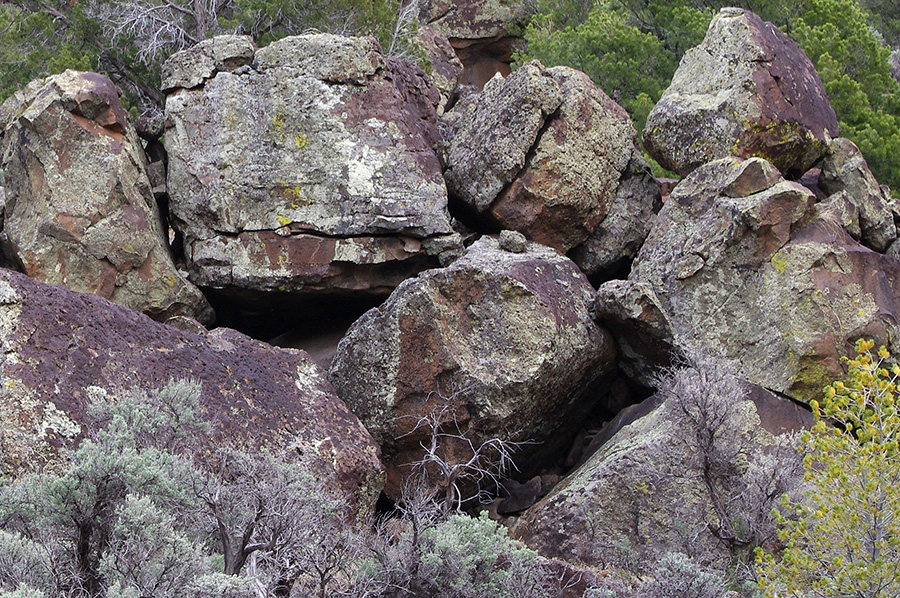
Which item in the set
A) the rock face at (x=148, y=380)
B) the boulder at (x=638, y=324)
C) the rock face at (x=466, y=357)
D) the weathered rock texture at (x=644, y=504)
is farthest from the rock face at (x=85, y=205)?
the weathered rock texture at (x=644, y=504)

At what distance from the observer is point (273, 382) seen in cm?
869

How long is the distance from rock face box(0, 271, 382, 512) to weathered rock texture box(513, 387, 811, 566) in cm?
158

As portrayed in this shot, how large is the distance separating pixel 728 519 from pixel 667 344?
7.11ft

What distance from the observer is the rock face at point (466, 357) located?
917 cm

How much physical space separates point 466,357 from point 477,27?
14.4 meters

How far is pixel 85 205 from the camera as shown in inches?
406

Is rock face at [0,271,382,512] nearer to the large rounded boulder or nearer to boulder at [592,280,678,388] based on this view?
the large rounded boulder

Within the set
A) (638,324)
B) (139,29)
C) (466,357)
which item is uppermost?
(139,29)

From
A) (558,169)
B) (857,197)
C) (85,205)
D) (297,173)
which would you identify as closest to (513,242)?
(558,169)

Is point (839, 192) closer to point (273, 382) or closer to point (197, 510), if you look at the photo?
point (273, 382)

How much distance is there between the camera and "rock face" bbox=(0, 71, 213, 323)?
10.2m

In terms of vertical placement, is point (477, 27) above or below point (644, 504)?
below

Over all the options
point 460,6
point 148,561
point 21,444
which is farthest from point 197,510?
point 460,6

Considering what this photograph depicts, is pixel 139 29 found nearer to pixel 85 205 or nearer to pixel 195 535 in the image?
pixel 85 205
